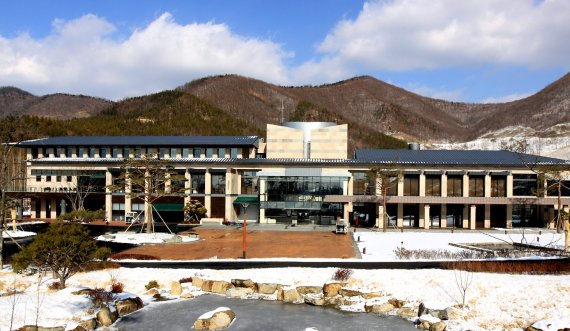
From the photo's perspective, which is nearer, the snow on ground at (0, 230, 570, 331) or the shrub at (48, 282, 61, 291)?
the snow on ground at (0, 230, 570, 331)

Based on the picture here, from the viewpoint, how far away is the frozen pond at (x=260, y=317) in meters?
25.5

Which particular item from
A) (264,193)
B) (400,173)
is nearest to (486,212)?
(400,173)

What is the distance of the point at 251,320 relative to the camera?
86.6 feet

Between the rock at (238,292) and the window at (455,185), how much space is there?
4124 cm

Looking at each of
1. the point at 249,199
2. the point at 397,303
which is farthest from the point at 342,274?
the point at 249,199

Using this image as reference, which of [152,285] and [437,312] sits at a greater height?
[152,285]

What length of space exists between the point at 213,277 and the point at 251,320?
780 cm

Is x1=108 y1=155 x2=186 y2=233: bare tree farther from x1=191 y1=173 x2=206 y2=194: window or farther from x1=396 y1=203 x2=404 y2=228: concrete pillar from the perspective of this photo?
x1=396 y1=203 x2=404 y2=228: concrete pillar

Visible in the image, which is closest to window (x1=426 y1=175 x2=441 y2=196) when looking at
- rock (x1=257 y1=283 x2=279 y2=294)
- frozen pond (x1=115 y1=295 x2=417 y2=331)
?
rock (x1=257 y1=283 x2=279 y2=294)

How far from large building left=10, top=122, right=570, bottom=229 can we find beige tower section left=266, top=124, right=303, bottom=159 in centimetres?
15

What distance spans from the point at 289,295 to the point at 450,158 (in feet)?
143

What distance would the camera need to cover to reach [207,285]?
105ft

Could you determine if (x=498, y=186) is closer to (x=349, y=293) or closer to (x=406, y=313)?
(x=349, y=293)

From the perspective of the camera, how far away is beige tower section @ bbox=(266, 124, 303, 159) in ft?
233
